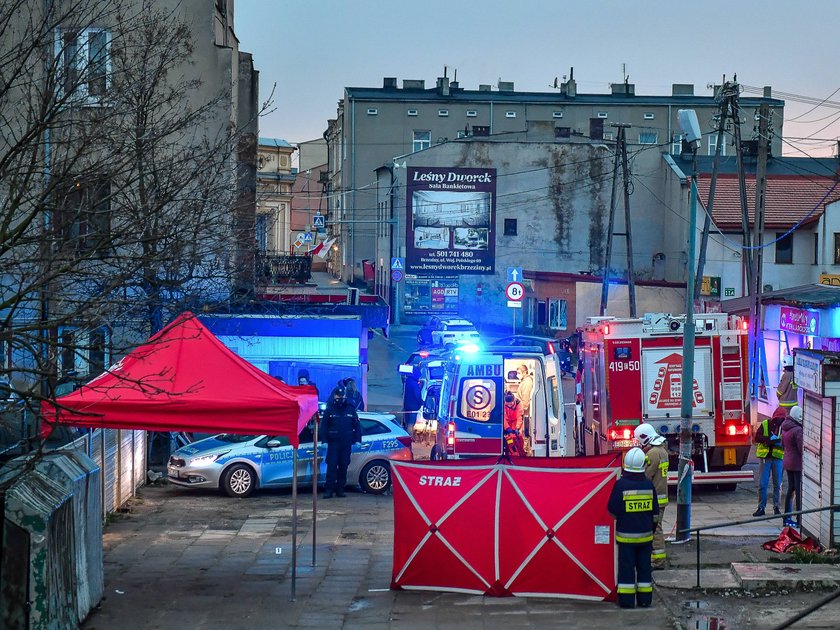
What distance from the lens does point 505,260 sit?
6384cm

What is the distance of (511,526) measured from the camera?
11.6 meters

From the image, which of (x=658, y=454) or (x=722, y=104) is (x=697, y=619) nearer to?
(x=658, y=454)

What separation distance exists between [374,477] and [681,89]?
7358 cm

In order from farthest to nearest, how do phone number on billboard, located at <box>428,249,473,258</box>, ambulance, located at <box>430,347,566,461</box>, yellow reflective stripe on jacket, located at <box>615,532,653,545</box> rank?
phone number on billboard, located at <box>428,249,473,258</box> < ambulance, located at <box>430,347,566,461</box> < yellow reflective stripe on jacket, located at <box>615,532,653,545</box>

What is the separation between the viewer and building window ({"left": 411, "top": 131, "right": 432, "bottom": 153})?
7944 centimetres

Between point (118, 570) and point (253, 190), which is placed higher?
point (253, 190)

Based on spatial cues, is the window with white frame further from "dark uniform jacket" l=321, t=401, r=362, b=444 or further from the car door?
the car door

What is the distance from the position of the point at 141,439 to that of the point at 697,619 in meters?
11.6

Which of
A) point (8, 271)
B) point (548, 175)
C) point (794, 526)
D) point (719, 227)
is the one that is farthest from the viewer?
point (548, 175)

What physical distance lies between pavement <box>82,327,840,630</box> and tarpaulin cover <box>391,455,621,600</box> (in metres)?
0.20

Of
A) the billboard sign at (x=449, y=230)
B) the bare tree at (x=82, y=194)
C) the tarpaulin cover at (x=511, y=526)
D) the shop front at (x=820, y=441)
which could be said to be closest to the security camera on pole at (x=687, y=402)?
the shop front at (x=820, y=441)

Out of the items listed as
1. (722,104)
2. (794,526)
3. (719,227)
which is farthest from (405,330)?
(794,526)

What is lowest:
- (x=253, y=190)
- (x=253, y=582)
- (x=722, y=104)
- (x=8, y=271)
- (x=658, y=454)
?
(x=253, y=582)

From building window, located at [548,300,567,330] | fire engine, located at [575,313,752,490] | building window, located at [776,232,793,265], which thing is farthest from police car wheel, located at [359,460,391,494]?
building window, located at [548,300,567,330]
